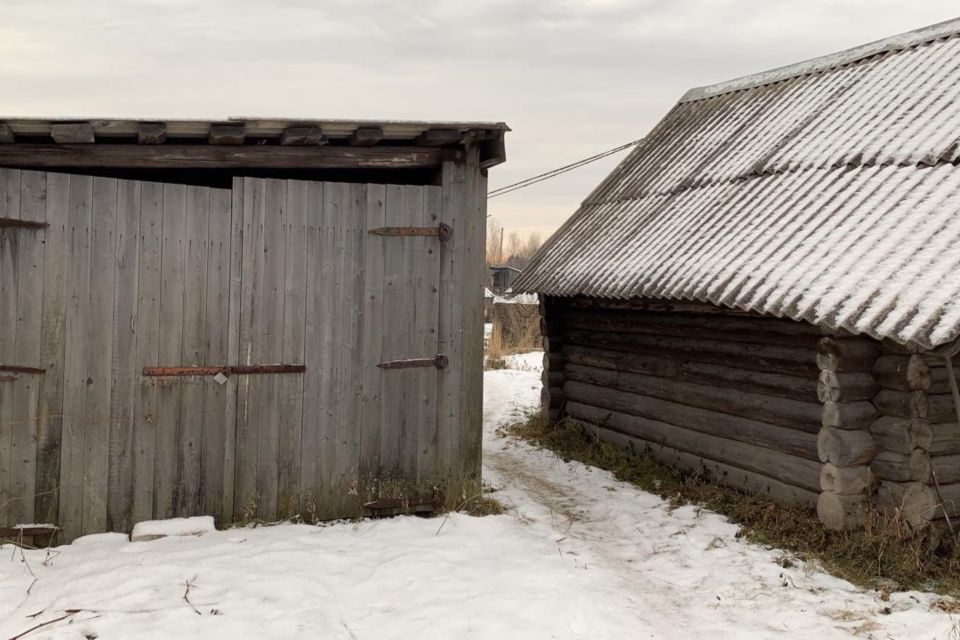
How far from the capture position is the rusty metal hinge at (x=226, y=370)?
6.13 m

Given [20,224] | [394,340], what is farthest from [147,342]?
[394,340]

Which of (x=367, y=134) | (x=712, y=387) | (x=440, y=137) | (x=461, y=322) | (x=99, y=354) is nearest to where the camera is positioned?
(x=99, y=354)

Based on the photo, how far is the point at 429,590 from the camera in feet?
17.1

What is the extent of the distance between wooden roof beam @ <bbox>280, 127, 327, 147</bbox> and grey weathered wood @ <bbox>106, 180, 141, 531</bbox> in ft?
3.87

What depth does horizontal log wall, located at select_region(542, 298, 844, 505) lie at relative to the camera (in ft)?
22.3

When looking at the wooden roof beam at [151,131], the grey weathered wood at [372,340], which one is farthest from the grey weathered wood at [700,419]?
the wooden roof beam at [151,131]

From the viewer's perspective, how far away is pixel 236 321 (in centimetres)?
635

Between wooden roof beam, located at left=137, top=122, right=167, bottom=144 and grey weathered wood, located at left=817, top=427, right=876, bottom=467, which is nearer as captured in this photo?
wooden roof beam, located at left=137, top=122, right=167, bottom=144

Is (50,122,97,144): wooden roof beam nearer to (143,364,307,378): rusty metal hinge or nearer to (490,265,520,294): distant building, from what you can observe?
(143,364,307,378): rusty metal hinge

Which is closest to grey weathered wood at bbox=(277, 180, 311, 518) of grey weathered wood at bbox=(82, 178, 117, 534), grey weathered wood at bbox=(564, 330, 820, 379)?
grey weathered wood at bbox=(82, 178, 117, 534)

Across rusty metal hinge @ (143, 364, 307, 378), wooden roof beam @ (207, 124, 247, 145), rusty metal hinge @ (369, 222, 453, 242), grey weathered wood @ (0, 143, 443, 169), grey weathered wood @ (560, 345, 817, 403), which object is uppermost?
wooden roof beam @ (207, 124, 247, 145)

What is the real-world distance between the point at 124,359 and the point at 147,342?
0.68 ft

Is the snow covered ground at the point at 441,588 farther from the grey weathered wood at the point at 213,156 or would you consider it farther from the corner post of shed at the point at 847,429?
the grey weathered wood at the point at 213,156

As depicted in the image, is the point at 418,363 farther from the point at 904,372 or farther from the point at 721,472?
the point at 904,372
